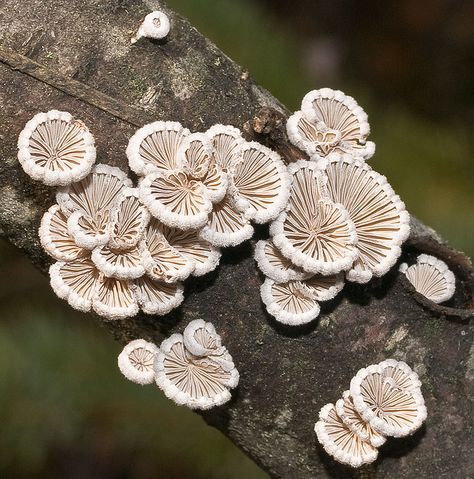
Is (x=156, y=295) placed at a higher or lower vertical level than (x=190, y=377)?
higher

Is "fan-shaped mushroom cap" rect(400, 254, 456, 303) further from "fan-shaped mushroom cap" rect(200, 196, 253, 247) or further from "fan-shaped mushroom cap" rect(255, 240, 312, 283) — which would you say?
"fan-shaped mushroom cap" rect(200, 196, 253, 247)

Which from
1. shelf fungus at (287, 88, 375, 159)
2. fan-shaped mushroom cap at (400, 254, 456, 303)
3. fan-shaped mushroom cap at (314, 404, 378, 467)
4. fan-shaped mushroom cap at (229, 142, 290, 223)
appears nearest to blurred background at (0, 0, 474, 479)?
fan-shaped mushroom cap at (400, 254, 456, 303)

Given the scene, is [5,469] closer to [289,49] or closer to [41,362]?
[41,362]

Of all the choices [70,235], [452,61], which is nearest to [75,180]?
[70,235]

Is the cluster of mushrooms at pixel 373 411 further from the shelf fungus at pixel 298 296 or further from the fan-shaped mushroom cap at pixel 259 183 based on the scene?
the fan-shaped mushroom cap at pixel 259 183

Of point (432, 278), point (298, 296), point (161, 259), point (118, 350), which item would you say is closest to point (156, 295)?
point (161, 259)

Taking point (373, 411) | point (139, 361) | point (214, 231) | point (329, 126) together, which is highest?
point (329, 126)

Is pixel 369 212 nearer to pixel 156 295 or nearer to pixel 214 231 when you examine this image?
pixel 214 231
